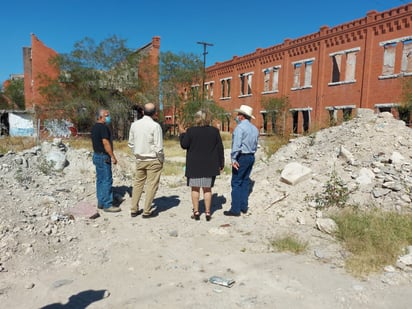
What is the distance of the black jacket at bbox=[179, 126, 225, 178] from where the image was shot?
4926mm

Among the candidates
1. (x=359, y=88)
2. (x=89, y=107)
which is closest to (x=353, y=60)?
(x=359, y=88)

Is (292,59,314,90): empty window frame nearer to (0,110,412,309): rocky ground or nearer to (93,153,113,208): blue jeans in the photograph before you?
(0,110,412,309): rocky ground

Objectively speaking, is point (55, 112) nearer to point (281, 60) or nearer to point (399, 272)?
point (281, 60)

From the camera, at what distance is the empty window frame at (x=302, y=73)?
23.6 m

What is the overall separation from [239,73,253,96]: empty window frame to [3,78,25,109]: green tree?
3006 cm

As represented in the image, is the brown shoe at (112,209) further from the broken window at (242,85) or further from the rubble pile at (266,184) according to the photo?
the broken window at (242,85)

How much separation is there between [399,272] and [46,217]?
4.53 m

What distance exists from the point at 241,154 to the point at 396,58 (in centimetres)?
1707

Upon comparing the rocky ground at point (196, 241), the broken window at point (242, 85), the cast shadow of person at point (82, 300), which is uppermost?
the broken window at point (242, 85)

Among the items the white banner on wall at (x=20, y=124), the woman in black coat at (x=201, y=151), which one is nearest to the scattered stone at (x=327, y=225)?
the woman in black coat at (x=201, y=151)

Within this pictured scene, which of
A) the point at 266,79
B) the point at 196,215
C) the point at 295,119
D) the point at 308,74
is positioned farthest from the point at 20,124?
the point at 196,215

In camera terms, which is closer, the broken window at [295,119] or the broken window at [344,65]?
the broken window at [344,65]

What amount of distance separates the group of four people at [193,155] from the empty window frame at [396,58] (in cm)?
1628

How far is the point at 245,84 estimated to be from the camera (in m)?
30.6
